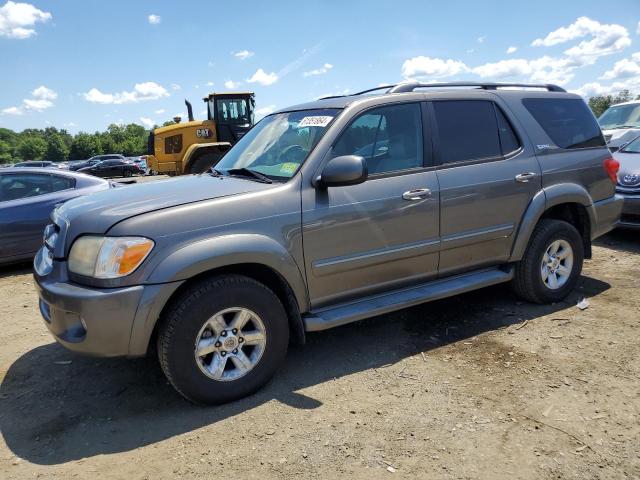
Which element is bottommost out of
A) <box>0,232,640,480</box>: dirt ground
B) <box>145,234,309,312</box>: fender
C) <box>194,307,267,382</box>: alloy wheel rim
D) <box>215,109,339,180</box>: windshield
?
<box>0,232,640,480</box>: dirt ground

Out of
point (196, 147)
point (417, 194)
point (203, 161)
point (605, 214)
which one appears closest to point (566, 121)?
point (605, 214)

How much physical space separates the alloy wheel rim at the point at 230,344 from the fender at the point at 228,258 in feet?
1.00

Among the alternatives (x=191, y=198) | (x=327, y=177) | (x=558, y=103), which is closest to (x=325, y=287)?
(x=327, y=177)

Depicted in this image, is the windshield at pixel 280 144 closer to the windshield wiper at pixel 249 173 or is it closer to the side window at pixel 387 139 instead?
the windshield wiper at pixel 249 173

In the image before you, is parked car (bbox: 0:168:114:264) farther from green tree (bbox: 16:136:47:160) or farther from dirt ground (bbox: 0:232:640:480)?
green tree (bbox: 16:136:47:160)

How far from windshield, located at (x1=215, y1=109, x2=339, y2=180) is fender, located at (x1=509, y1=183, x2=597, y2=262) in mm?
1902

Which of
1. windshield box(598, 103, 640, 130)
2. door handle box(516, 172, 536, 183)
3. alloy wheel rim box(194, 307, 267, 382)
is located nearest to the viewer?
alloy wheel rim box(194, 307, 267, 382)

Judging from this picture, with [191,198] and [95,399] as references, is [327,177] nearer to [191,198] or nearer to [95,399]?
[191,198]

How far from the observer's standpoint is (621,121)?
10906 millimetres

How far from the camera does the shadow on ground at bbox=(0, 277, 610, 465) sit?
2.93 m

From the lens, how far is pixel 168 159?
16391 millimetres

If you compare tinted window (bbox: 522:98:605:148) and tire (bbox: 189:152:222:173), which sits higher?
tinted window (bbox: 522:98:605:148)

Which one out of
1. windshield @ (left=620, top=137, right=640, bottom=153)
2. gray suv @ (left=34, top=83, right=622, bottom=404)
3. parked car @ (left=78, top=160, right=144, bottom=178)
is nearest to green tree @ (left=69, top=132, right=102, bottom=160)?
parked car @ (left=78, top=160, right=144, bottom=178)

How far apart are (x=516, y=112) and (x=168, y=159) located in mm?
13804
